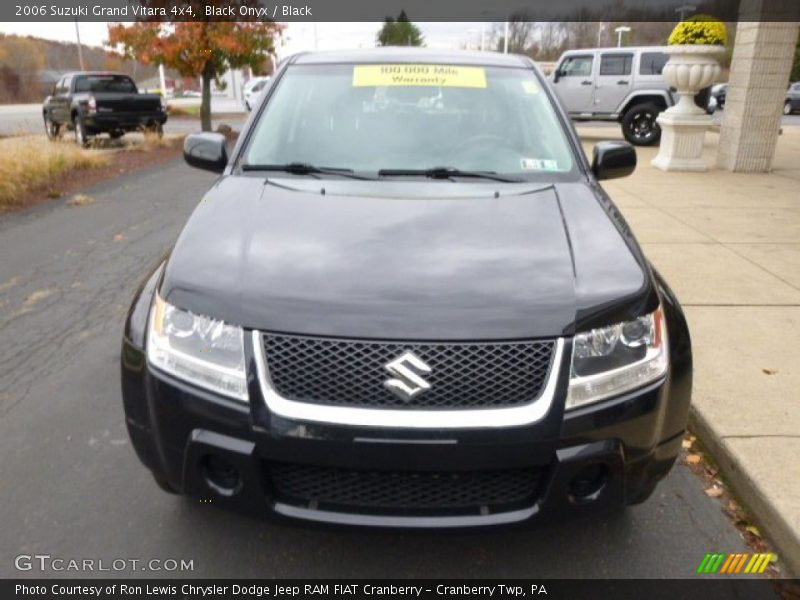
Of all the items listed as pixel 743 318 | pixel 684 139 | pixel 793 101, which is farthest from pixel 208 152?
pixel 793 101

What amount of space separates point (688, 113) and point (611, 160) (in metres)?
8.98

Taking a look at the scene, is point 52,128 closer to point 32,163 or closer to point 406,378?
point 32,163

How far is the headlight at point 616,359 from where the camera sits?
202 centimetres

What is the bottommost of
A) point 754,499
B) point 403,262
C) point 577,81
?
point 754,499

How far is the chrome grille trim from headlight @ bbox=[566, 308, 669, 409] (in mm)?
78

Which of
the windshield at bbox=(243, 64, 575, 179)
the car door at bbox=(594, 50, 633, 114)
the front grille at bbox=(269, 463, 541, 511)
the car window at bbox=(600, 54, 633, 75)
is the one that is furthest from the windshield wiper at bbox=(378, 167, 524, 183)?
the car window at bbox=(600, 54, 633, 75)

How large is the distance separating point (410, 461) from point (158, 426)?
2.65ft

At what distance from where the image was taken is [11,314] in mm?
4949

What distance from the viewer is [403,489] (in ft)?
6.75

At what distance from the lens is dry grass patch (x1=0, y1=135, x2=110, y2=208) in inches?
363

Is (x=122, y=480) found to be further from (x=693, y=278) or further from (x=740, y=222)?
(x=740, y=222)

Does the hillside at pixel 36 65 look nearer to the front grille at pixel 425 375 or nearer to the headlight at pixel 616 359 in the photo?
the front grille at pixel 425 375

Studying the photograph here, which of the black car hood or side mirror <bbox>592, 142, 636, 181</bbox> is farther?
side mirror <bbox>592, 142, 636, 181</bbox>

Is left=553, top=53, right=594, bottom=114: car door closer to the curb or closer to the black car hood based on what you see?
the curb
